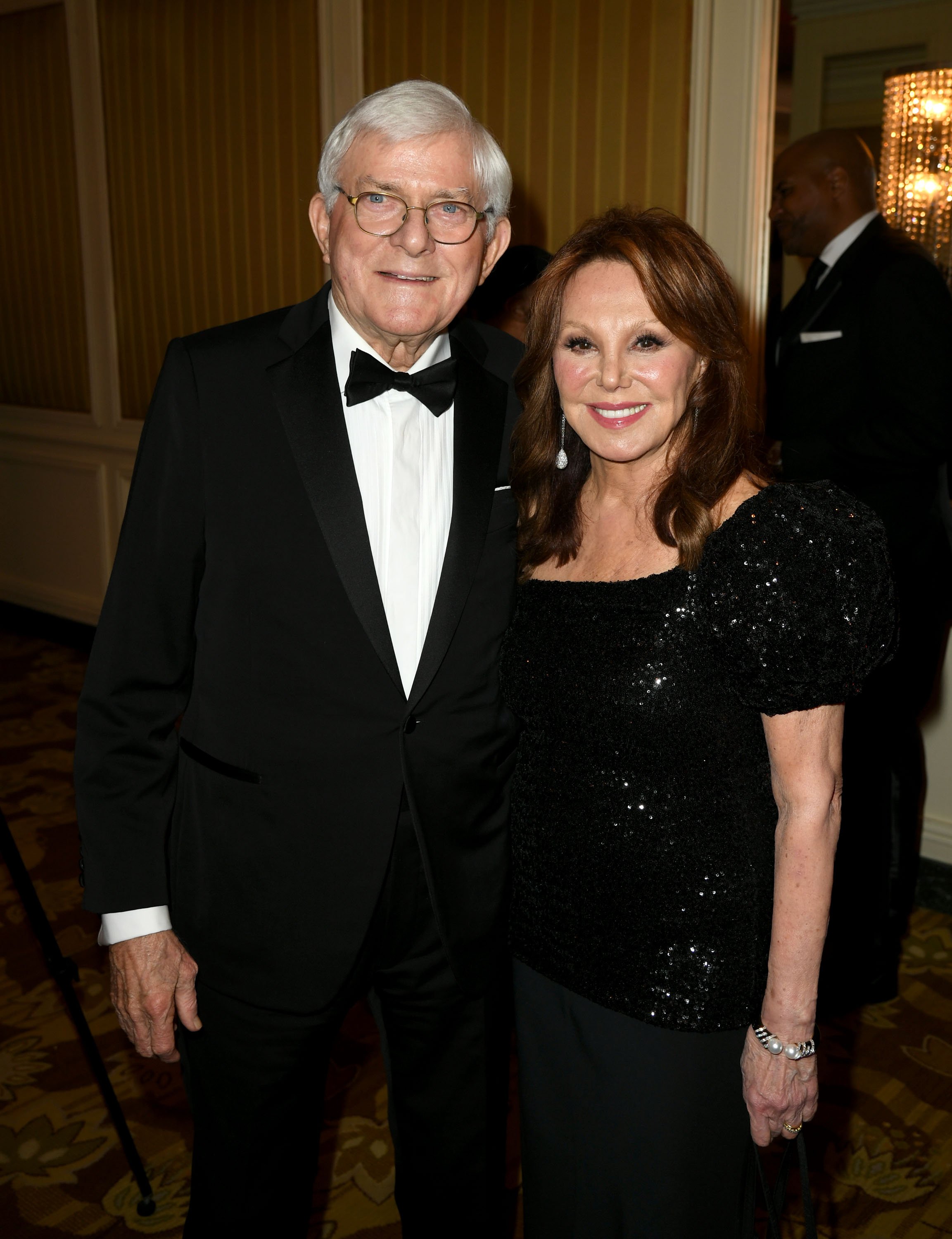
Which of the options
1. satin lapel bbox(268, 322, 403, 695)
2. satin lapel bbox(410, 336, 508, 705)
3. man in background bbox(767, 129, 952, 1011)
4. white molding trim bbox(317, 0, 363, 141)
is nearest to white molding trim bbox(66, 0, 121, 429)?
white molding trim bbox(317, 0, 363, 141)

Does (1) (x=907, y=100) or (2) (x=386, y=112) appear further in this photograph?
(1) (x=907, y=100)

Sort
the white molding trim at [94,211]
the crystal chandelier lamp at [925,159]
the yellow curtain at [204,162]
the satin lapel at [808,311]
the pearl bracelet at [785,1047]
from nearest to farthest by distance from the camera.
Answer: the pearl bracelet at [785,1047], the satin lapel at [808,311], the crystal chandelier lamp at [925,159], the yellow curtain at [204,162], the white molding trim at [94,211]

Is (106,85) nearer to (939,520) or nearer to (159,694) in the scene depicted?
(939,520)

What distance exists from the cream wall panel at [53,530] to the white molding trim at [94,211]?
15.5 inches

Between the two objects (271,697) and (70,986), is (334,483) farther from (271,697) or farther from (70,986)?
(70,986)

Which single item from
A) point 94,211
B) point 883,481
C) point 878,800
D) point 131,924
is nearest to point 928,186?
point 883,481

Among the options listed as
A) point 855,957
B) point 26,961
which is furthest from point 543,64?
point 26,961

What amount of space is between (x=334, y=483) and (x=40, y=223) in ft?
17.7

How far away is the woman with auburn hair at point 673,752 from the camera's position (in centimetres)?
139

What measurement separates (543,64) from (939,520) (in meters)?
2.21

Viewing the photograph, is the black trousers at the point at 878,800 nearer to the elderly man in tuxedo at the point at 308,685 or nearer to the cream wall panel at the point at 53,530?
the elderly man in tuxedo at the point at 308,685

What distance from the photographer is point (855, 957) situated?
9.23 feet

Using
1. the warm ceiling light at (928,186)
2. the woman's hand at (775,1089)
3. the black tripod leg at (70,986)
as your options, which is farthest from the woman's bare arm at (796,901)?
the warm ceiling light at (928,186)

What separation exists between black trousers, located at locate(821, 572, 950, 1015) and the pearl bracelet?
4.29 ft
